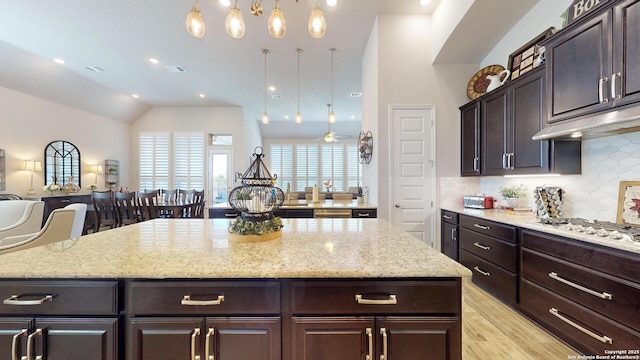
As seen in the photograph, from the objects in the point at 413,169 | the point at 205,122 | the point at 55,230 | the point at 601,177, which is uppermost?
the point at 205,122

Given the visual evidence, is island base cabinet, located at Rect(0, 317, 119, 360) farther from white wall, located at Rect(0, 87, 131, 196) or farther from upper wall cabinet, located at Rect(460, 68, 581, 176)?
white wall, located at Rect(0, 87, 131, 196)

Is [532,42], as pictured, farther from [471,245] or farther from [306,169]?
[306,169]

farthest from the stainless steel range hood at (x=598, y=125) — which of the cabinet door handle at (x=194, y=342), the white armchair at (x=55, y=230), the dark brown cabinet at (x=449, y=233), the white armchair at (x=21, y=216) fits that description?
the white armchair at (x=21, y=216)

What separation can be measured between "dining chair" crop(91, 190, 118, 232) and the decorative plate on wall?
214 inches

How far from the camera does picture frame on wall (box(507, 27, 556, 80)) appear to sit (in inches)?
99.6

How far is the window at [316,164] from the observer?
398 inches

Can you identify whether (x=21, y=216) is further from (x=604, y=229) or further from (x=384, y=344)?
(x=604, y=229)

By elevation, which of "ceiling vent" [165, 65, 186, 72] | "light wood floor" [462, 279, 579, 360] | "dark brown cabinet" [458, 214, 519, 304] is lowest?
"light wood floor" [462, 279, 579, 360]

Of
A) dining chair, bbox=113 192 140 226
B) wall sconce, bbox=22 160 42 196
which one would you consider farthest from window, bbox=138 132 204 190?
dining chair, bbox=113 192 140 226

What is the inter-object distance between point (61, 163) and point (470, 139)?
8.71 meters

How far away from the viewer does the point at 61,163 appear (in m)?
5.86

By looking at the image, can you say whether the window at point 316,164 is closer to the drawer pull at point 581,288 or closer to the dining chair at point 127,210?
the dining chair at point 127,210

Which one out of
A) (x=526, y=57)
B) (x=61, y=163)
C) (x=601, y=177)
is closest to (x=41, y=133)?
(x=61, y=163)

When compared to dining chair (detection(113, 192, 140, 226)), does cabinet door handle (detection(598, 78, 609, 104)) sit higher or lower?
higher
